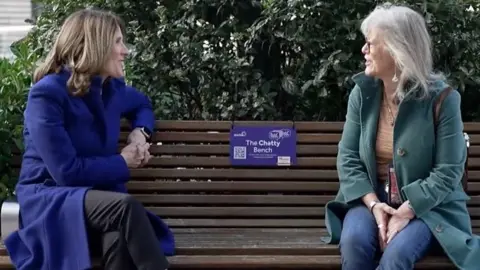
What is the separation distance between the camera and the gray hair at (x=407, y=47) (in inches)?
156

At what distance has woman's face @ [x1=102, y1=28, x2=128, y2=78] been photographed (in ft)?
13.2

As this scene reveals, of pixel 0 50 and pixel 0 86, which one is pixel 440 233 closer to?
pixel 0 86

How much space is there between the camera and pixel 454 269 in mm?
3871

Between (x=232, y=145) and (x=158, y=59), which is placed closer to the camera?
(x=232, y=145)

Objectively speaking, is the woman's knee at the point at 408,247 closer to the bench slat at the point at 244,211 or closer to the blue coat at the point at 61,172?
the bench slat at the point at 244,211

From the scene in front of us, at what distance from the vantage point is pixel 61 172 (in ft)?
12.4

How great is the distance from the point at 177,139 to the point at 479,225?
1588 millimetres

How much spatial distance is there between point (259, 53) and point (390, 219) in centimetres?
163

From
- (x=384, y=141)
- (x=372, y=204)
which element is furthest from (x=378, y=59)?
(x=372, y=204)

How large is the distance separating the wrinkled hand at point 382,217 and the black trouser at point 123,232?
0.95m

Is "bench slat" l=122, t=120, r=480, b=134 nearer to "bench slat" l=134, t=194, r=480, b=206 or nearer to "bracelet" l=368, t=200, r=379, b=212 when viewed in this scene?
"bench slat" l=134, t=194, r=480, b=206

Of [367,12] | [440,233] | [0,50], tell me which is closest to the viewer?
[440,233]

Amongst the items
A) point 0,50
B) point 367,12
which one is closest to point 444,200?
point 367,12

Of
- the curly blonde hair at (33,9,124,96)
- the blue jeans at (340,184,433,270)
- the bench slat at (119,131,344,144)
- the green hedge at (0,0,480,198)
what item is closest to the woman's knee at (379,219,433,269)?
the blue jeans at (340,184,433,270)
